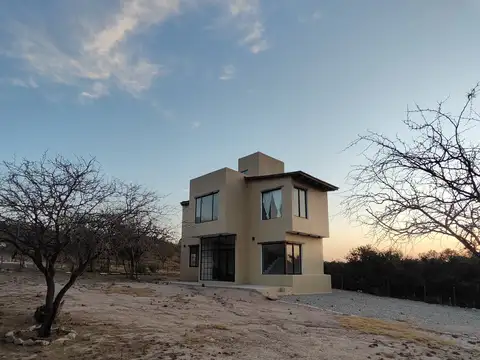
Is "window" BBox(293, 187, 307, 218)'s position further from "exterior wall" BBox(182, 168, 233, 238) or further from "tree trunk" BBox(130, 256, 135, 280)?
"tree trunk" BBox(130, 256, 135, 280)

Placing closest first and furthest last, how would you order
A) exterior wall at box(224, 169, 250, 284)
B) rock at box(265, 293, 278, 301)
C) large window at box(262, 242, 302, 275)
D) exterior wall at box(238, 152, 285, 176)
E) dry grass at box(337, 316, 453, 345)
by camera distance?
dry grass at box(337, 316, 453, 345)
rock at box(265, 293, 278, 301)
large window at box(262, 242, 302, 275)
exterior wall at box(224, 169, 250, 284)
exterior wall at box(238, 152, 285, 176)

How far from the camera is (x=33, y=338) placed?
7.21 m

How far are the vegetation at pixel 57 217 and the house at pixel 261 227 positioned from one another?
12310mm

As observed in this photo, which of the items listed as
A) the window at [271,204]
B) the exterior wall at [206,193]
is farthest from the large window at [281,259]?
the exterior wall at [206,193]

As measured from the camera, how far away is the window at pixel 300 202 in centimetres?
1989

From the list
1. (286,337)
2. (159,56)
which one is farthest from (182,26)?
(286,337)

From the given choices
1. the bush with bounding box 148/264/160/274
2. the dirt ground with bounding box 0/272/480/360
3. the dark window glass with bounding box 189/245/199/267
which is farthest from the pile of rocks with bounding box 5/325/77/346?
the bush with bounding box 148/264/160/274

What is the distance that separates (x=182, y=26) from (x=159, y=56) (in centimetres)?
151

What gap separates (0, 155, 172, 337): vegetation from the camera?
295 inches

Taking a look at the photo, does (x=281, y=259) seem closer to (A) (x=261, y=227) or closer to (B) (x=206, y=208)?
(A) (x=261, y=227)

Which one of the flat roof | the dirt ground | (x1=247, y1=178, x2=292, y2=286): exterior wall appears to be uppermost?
the flat roof

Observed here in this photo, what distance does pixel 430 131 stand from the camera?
4145 millimetres

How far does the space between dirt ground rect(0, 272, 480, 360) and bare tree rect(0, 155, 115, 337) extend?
128 centimetres

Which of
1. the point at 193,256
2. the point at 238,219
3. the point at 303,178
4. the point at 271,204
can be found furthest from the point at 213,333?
the point at 193,256
